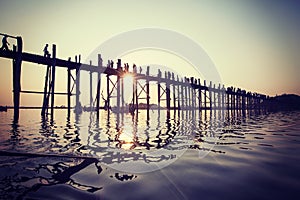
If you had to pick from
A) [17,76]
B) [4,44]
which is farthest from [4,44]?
[17,76]

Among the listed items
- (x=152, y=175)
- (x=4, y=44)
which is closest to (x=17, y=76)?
(x=4, y=44)

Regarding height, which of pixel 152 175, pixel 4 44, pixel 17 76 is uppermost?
pixel 4 44

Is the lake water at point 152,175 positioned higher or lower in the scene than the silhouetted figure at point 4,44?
lower

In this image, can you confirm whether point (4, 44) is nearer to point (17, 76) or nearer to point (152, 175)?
point (17, 76)

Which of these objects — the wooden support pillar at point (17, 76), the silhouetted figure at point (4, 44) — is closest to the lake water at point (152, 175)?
the wooden support pillar at point (17, 76)

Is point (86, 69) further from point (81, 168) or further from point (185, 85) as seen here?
point (185, 85)

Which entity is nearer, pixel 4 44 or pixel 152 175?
pixel 152 175

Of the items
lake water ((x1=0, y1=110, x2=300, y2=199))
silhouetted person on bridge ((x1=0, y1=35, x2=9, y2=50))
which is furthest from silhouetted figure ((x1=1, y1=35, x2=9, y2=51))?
lake water ((x1=0, y1=110, x2=300, y2=199))

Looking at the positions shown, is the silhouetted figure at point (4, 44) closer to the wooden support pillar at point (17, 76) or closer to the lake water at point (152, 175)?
the wooden support pillar at point (17, 76)

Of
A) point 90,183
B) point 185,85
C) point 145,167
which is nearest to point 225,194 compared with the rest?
point 145,167

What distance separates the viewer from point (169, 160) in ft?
14.8

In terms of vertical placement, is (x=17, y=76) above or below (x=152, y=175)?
above

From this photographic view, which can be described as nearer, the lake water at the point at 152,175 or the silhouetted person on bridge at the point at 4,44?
the lake water at the point at 152,175

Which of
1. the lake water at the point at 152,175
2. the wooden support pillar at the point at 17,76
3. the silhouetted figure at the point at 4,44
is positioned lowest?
the lake water at the point at 152,175
